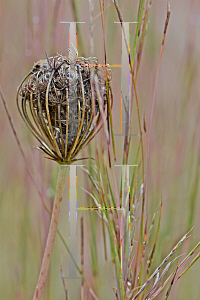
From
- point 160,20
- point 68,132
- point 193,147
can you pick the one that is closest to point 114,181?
point 68,132

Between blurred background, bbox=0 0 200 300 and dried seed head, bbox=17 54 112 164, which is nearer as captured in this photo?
dried seed head, bbox=17 54 112 164

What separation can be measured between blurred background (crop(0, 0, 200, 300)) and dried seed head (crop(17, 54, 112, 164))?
29cm

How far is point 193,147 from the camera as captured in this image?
0.79m

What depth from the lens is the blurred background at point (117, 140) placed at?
74 cm

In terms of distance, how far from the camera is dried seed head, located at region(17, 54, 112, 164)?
431 millimetres

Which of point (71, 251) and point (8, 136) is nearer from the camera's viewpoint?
point (71, 251)

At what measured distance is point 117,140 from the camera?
28.1 inches

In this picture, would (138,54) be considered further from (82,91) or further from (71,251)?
(71,251)

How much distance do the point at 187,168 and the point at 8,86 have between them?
543 millimetres

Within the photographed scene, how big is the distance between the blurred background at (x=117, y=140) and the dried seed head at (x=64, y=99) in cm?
29

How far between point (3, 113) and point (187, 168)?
0.53 meters

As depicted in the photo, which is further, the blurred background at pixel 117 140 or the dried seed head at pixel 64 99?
the blurred background at pixel 117 140

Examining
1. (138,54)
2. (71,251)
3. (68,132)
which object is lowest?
(71,251)

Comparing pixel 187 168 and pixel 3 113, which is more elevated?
pixel 3 113
